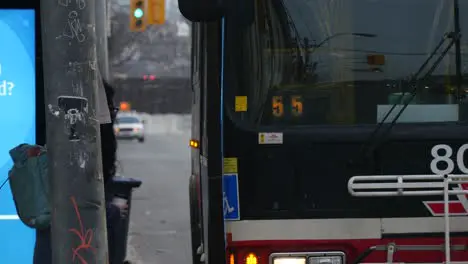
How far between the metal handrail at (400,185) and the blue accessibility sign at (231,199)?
2.07ft

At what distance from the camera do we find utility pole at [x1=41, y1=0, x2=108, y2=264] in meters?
3.72

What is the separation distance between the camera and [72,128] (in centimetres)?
372

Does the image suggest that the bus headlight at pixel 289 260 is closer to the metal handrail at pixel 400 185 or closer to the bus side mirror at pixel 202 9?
the metal handrail at pixel 400 185

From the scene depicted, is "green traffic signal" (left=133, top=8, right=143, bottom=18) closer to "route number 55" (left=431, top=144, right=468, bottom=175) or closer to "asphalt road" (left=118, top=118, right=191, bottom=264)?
"asphalt road" (left=118, top=118, right=191, bottom=264)

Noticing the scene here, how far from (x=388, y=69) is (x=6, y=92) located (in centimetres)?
334

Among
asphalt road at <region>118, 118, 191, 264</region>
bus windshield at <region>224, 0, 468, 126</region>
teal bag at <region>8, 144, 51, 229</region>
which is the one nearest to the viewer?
bus windshield at <region>224, 0, 468, 126</region>

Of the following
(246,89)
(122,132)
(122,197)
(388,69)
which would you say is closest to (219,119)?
(246,89)

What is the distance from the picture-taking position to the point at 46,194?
185 inches

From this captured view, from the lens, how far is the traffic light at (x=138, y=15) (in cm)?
1290

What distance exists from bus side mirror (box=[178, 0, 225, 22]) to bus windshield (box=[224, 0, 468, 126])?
1.02 feet

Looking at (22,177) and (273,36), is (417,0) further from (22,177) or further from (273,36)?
(22,177)

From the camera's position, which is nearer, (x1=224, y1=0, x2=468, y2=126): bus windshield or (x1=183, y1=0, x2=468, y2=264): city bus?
(x1=183, y1=0, x2=468, y2=264): city bus

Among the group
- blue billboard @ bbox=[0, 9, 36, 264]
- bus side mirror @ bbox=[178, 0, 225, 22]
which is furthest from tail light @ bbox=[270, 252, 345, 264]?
blue billboard @ bbox=[0, 9, 36, 264]

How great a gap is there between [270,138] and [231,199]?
16.0 inches
